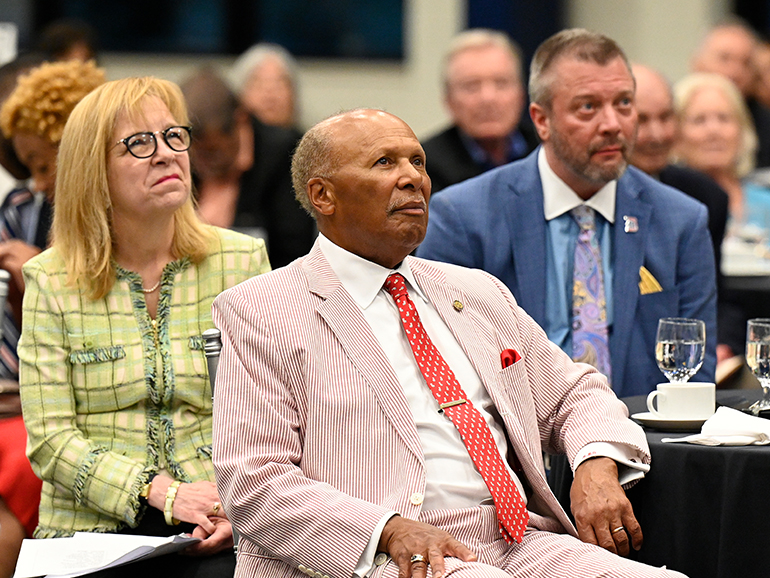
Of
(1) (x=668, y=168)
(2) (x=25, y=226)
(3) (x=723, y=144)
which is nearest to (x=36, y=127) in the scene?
(2) (x=25, y=226)

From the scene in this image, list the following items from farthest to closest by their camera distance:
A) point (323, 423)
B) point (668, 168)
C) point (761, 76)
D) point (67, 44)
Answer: point (761, 76) → point (67, 44) → point (668, 168) → point (323, 423)

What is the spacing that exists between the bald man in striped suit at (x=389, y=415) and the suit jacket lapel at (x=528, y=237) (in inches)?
34.0

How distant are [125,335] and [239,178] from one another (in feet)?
10.5

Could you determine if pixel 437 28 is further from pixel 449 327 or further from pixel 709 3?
pixel 449 327

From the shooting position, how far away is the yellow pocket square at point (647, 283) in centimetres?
368

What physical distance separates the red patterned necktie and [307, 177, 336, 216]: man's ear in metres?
0.29

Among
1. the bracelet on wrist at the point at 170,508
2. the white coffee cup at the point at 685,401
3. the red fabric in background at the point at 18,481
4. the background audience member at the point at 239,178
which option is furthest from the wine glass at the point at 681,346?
the background audience member at the point at 239,178

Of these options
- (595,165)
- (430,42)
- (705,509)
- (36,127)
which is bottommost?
(705,509)

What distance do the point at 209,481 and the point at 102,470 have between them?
0.27 metres

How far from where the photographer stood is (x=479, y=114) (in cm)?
586

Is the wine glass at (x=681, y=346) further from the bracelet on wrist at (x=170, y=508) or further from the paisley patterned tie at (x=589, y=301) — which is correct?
the bracelet on wrist at (x=170, y=508)

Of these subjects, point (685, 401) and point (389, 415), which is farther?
point (685, 401)

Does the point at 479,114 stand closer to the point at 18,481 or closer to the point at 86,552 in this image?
the point at 18,481

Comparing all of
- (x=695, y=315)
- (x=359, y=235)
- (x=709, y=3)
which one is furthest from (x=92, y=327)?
(x=709, y=3)
